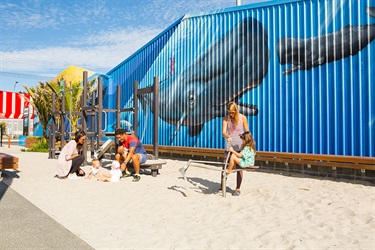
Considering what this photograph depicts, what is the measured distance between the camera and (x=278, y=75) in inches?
338

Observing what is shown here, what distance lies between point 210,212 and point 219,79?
19.3ft

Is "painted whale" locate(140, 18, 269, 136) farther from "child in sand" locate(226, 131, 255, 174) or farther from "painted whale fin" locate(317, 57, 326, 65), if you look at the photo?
"child in sand" locate(226, 131, 255, 174)

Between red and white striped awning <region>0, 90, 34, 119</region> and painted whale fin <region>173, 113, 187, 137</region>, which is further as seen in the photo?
red and white striped awning <region>0, 90, 34, 119</region>

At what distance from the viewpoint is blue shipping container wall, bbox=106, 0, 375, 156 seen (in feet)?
23.6

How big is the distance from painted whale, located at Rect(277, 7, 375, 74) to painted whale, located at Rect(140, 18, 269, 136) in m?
0.63

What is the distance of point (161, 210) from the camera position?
5.04 m

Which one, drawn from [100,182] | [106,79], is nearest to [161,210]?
[100,182]

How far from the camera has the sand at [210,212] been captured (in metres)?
3.61

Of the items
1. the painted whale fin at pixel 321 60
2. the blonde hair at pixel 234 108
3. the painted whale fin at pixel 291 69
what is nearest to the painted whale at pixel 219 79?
the painted whale fin at pixel 291 69

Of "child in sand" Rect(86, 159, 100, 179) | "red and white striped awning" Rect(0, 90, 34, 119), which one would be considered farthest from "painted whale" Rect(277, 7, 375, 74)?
"red and white striped awning" Rect(0, 90, 34, 119)

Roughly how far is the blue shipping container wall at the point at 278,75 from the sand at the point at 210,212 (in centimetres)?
116

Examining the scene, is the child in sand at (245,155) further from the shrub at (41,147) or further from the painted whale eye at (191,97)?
the shrub at (41,147)

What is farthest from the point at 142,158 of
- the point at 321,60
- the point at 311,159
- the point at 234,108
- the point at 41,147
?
the point at 41,147

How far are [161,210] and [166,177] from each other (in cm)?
344
